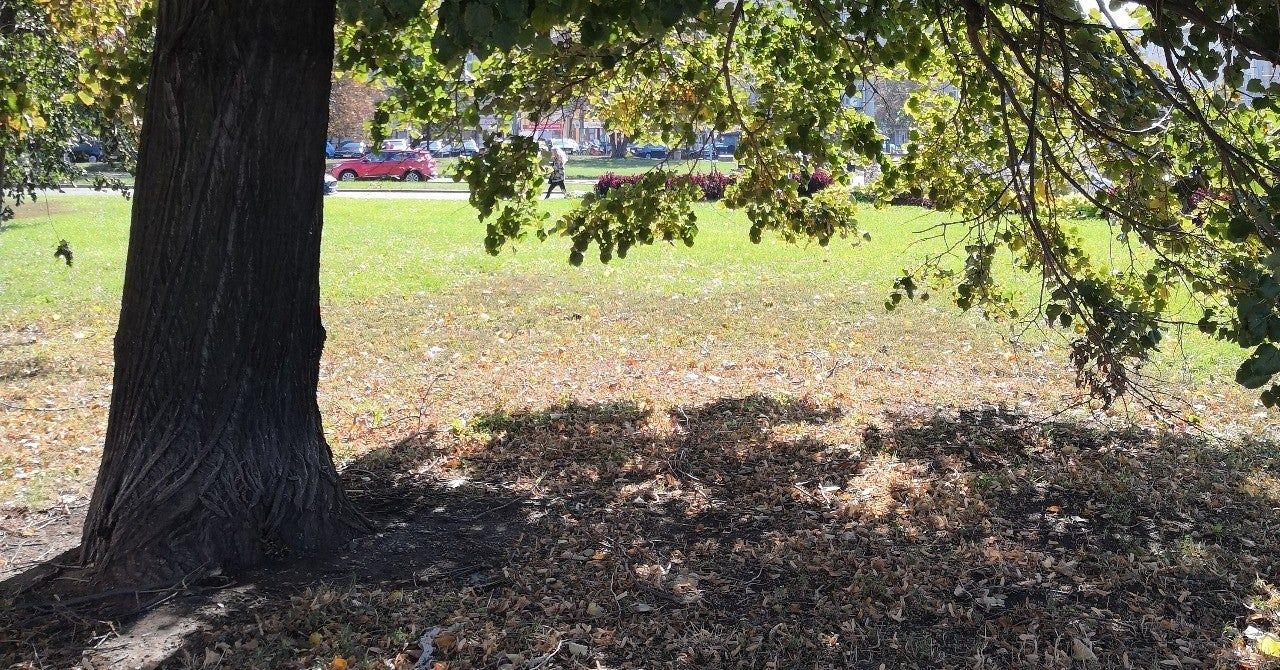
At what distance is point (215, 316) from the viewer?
4.31 meters

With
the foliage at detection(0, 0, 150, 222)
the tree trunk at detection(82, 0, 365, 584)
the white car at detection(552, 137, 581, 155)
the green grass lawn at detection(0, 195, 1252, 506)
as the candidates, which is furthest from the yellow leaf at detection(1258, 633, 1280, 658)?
the white car at detection(552, 137, 581, 155)

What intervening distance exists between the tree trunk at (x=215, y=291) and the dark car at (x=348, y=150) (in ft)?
109

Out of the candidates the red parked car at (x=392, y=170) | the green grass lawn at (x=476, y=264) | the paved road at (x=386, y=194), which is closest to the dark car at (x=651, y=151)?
the green grass lawn at (x=476, y=264)

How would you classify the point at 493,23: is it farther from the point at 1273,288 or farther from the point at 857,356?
the point at 857,356

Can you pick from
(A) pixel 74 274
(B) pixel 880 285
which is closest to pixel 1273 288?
(B) pixel 880 285

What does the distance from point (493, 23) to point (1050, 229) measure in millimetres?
4155

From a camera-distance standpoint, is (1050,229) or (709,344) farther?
(709,344)

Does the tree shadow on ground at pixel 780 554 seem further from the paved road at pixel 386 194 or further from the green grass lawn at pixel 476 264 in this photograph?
the paved road at pixel 386 194

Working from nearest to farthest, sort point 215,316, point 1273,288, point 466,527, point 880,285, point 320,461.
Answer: point 1273,288 < point 215,316 < point 320,461 < point 466,527 < point 880,285

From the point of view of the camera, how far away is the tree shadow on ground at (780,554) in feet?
13.2

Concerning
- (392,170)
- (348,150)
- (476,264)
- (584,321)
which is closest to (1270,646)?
(584,321)

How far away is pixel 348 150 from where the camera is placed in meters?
38.1

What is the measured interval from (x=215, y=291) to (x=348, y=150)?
35.5 m

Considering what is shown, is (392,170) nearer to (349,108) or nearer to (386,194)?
(386,194)
